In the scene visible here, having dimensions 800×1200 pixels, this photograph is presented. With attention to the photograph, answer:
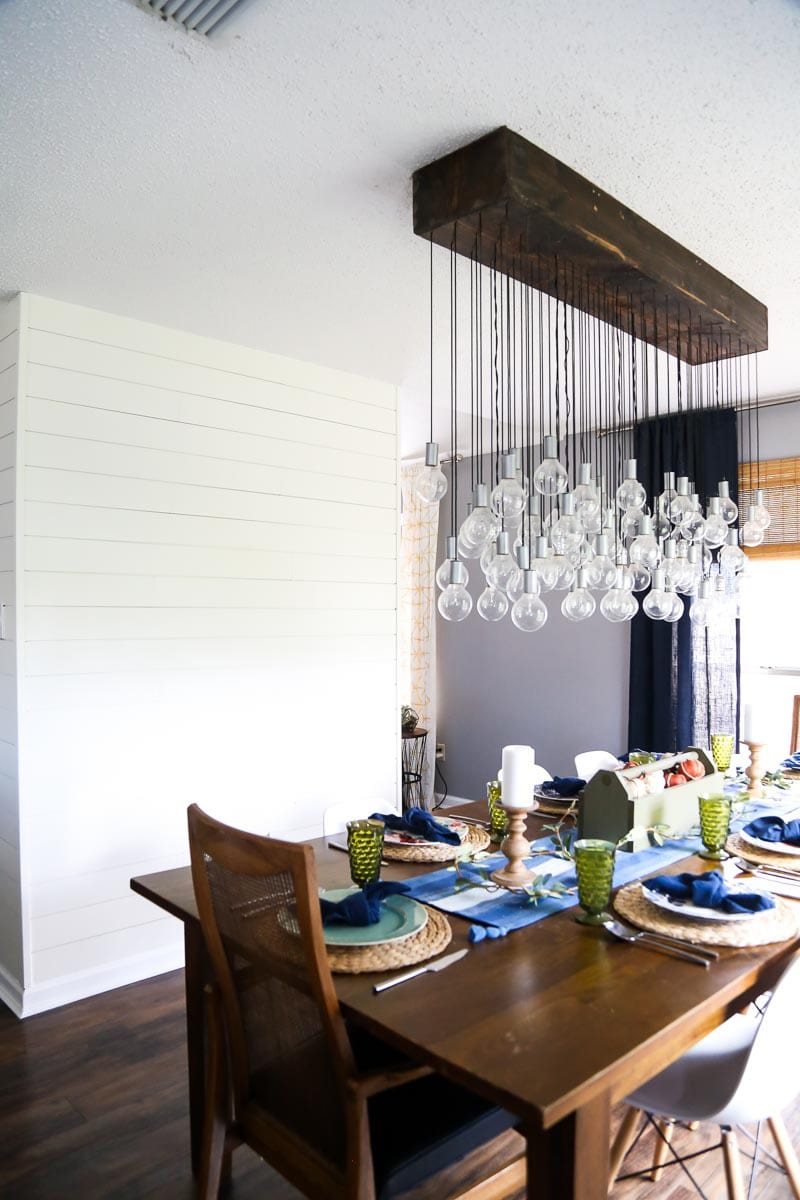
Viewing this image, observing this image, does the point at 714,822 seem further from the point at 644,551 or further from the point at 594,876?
the point at 644,551

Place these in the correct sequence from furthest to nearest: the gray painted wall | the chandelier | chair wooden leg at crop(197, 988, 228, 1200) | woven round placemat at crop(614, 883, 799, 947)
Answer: the gray painted wall < the chandelier < chair wooden leg at crop(197, 988, 228, 1200) < woven round placemat at crop(614, 883, 799, 947)

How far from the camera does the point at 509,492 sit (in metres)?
2.34

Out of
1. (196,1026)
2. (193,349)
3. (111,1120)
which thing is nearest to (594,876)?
(196,1026)

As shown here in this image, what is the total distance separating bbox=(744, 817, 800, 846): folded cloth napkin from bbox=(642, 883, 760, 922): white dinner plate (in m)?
0.48

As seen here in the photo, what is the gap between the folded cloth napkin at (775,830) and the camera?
86.4 inches

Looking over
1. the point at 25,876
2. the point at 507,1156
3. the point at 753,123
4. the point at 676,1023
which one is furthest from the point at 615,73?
the point at 25,876

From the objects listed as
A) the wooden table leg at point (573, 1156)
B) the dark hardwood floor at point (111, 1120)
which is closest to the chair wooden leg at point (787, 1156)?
the dark hardwood floor at point (111, 1120)

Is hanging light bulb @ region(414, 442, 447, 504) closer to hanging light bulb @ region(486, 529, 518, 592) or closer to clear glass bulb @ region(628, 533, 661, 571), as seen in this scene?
hanging light bulb @ region(486, 529, 518, 592)

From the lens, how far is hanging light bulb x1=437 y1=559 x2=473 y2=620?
2385mm

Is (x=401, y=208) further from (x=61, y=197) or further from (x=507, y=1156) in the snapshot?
(x=507, y=1156)

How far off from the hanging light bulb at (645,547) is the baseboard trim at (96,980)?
235cm

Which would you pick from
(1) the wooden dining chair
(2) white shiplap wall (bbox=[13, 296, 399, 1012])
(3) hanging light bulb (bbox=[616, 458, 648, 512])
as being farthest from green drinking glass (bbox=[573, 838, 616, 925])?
(2) white shiplap wall (bbox=[13, 296, 399, 1012])

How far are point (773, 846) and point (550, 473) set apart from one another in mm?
1186

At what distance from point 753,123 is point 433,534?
4306mm
